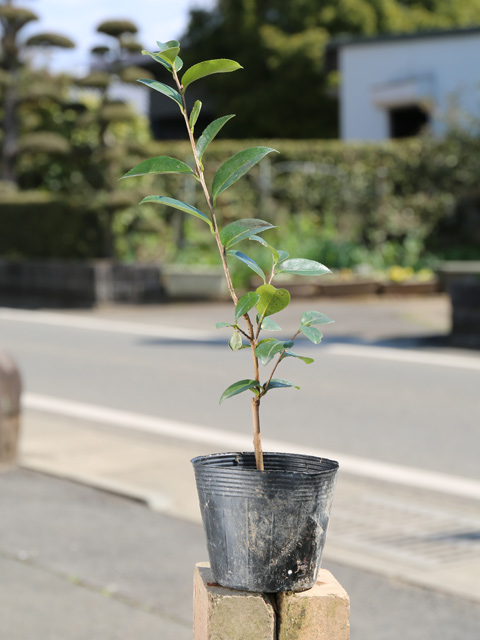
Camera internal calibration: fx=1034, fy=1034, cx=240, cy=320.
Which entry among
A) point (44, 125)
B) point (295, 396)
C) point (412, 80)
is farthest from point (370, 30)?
point (295, 396)

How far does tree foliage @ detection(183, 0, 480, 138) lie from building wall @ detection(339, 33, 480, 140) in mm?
7821

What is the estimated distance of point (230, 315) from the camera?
59.6ft

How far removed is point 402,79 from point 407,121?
215cm

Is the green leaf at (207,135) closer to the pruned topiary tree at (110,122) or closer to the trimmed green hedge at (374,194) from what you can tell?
the pruned topiary tree at (110,122)

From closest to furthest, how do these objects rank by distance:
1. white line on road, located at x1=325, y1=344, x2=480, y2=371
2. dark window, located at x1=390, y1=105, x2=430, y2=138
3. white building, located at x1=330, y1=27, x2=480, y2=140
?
white line on road, located at x1=325, y1=344, x2=480, y2=371 < white building, located at x1=330, y1=27, x2=480, y2=140 < dark window, located at x1=390, y1=105, x2=430, y2=138

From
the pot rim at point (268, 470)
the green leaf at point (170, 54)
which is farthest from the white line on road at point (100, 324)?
the green leaf at point (170, 54)

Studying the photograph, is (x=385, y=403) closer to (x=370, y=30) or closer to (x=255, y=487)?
(x=255, y=487)

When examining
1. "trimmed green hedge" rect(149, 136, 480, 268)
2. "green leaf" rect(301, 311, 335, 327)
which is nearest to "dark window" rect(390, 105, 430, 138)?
"trimmed green hedge" rect(149, 136, 480, 268)

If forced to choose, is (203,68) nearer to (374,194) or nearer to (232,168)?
(232,168)

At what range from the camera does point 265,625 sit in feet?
6.23

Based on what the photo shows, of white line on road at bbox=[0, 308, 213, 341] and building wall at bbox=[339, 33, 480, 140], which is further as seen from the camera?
building wall at bbox=[339, 33, 480, 140]

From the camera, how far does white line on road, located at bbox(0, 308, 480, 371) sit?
12838mm

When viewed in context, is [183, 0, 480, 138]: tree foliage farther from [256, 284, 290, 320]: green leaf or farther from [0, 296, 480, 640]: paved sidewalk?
[256, 284, 290, 320]: green leaf

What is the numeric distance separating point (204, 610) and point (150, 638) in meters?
2.41
